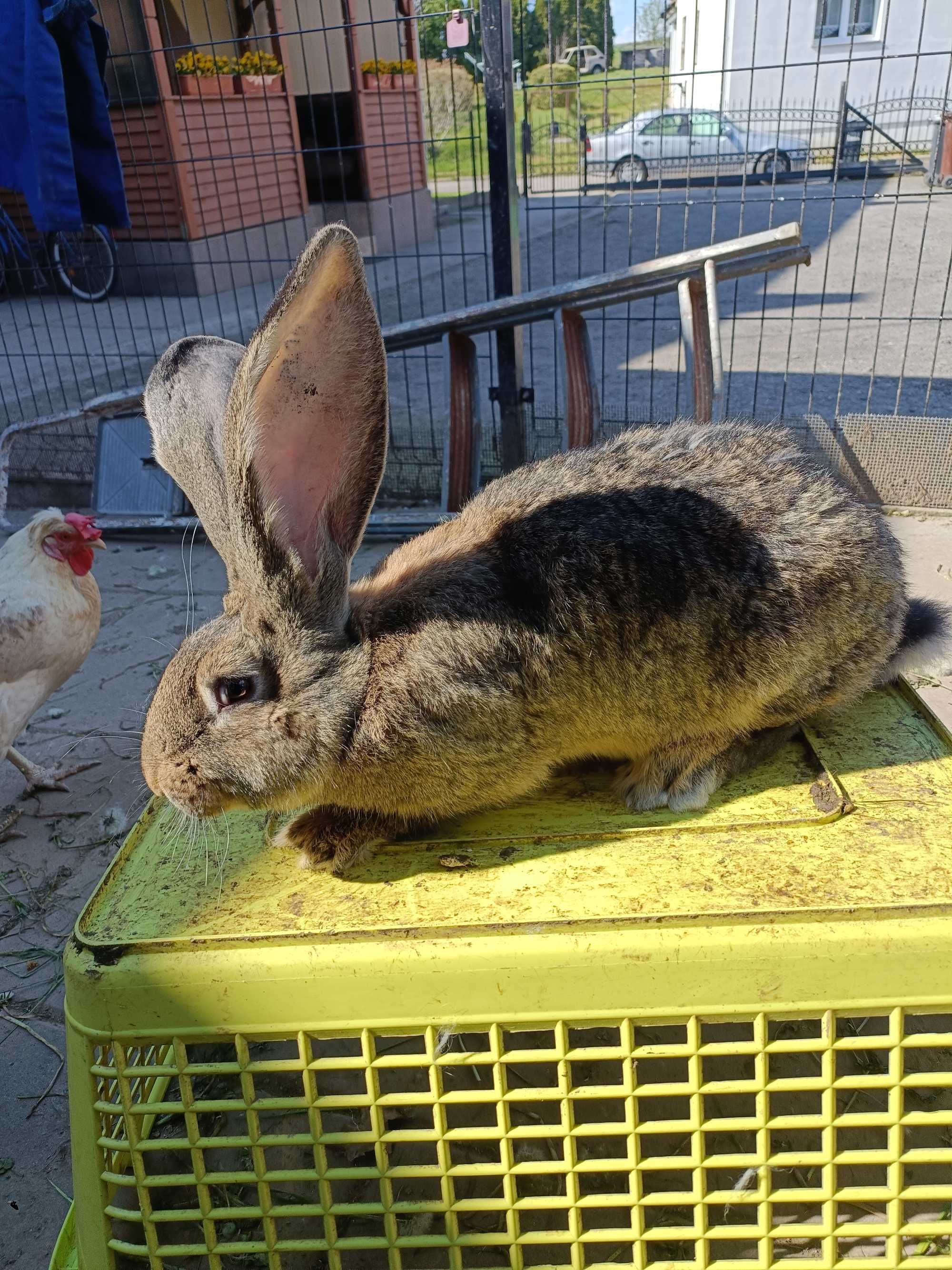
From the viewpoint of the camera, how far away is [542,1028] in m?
1.52

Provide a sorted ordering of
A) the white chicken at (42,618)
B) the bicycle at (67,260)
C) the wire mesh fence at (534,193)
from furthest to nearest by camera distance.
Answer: the bicycle at (67,260) → the wire mesh fence at (534,193) → the white chicken at (42,618)

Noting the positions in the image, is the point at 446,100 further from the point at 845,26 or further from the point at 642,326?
the point at 845,26

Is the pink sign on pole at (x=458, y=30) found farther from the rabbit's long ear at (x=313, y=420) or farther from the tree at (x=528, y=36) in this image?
the rabbit's long ear at (x=313, y=420)

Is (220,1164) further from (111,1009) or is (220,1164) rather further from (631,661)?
(631,661)

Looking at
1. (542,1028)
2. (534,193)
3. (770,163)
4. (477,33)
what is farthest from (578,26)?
(542,1028)

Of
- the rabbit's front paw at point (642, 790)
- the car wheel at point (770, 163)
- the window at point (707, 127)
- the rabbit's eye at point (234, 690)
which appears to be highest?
the window at point (707, 127)

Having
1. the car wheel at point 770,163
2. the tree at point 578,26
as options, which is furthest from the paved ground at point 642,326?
the tree at point 578,26

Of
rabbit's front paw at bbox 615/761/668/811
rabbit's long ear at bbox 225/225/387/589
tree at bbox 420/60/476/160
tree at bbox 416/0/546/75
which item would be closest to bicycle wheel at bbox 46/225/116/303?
tree at bbox 420/60/476/160

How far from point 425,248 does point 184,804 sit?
10674 mm

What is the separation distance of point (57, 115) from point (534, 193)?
9.39ft

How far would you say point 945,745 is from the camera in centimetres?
203

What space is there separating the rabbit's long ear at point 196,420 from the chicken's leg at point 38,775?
6.21 feet

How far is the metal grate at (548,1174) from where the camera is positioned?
1446mm

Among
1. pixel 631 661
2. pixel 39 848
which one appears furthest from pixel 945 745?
pixel 39 848
